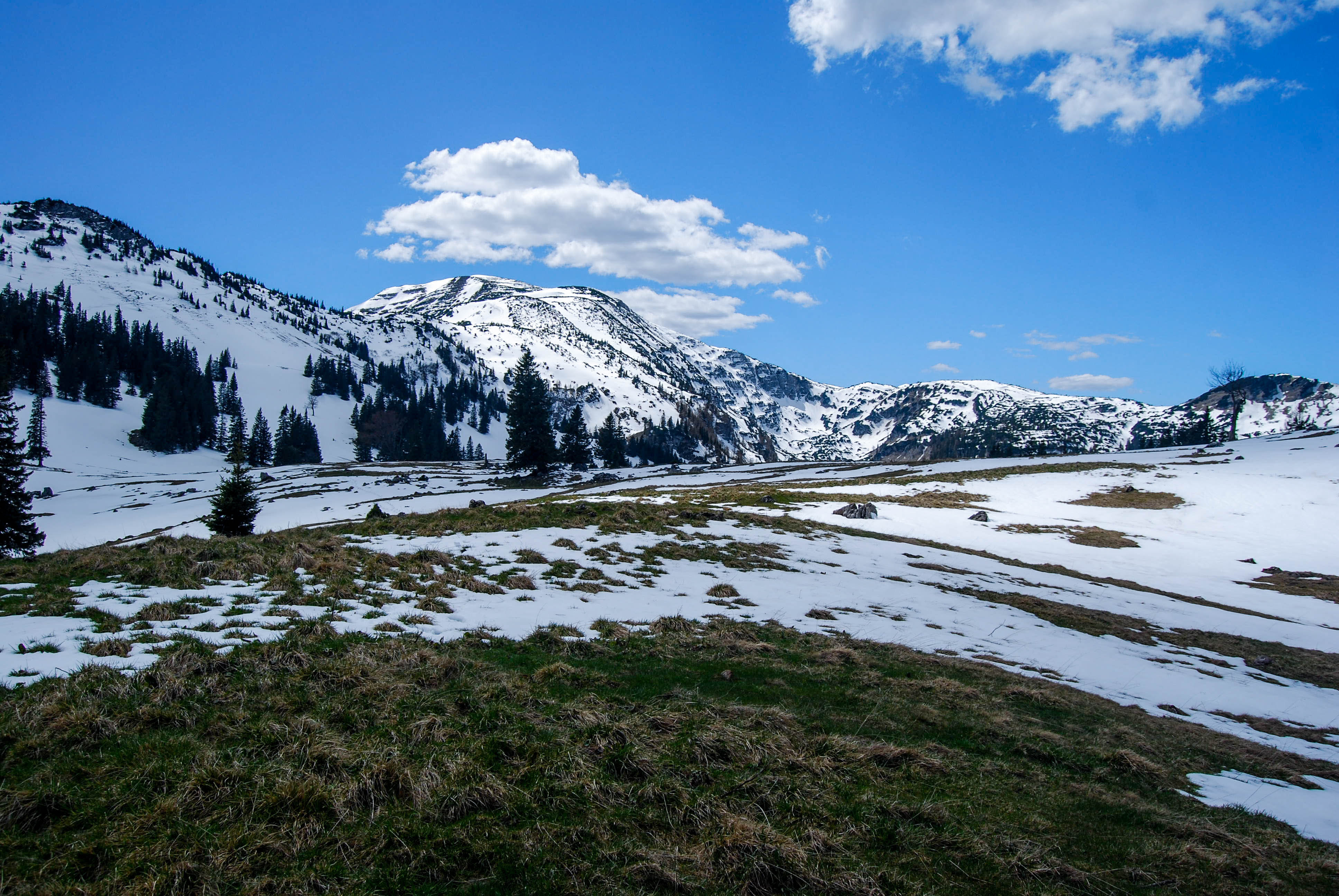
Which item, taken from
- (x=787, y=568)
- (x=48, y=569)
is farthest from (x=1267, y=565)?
(x=48, y=569)

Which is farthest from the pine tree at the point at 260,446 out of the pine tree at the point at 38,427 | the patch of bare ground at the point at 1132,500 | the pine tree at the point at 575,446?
the patch of bare ground at the point at 1132,500

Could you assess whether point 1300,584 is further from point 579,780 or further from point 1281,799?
point 579,780

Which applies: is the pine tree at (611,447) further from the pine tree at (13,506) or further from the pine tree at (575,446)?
the pine tree at (13,506)

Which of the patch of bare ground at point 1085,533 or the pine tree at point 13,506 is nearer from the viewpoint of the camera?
the pine tree at point 13,506

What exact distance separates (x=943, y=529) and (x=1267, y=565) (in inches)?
766

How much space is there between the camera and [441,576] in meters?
15.4

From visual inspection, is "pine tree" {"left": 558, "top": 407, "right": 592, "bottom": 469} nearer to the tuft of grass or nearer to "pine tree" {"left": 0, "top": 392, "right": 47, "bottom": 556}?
"pine tree" {"left": 0, "top": 392, "right": 47, "bottom": 556}

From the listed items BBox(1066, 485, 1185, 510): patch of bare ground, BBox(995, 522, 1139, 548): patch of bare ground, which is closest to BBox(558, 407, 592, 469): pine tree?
BBox(995, 522, 1139, 548): patch of bare ground

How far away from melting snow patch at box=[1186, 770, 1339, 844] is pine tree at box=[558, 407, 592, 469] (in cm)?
8965

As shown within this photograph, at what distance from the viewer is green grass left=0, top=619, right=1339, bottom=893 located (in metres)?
4.93

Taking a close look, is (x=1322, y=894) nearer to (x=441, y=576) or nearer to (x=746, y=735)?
(x=746, y=735)

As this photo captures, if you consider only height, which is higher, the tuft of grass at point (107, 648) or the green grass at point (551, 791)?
the tuft of grass at point (107, 648)

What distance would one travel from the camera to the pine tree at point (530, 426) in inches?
3243

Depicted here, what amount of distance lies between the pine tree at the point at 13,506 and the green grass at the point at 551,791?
3528 cm
